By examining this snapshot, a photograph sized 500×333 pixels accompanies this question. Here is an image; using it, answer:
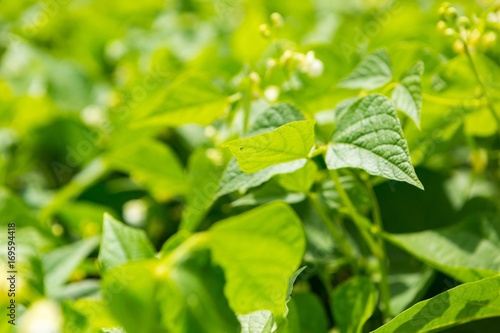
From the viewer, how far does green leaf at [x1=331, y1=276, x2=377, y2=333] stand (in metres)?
0.76

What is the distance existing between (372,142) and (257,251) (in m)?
0.22

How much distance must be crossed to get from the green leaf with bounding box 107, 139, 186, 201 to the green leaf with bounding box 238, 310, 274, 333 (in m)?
0.52

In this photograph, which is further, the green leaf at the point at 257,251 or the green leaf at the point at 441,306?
the green leaf at the point at 441,306

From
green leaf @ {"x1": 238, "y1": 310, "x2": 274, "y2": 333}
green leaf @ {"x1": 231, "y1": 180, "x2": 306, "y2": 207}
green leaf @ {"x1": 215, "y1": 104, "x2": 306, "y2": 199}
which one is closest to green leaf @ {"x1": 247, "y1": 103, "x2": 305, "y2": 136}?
green leaf @ {"x1": 215, "y1": 104, "x2": 306, "y2": 199}

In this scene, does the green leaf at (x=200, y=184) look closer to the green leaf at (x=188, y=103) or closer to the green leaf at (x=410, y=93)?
the green leaf at (x=188, y=103)

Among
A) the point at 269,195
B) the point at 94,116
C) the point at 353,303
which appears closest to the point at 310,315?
the point at 353,303

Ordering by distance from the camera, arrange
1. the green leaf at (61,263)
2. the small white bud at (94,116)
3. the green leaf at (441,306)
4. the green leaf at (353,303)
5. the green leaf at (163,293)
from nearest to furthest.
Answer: the green leaf at (163,293) < the green leaf at (441,306) < the green leaf at (353,303) < the green leaf at (61,263) < the small white bud at (94,116)

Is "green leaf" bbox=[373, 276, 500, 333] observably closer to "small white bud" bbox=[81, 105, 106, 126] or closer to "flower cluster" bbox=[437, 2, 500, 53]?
"flower cluster" bbox=[437, 2, 500, 53]

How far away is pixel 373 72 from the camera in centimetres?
87

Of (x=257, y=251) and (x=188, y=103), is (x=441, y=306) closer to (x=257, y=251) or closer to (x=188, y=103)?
(x=257, y=251)

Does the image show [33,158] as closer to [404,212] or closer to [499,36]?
[404,212]

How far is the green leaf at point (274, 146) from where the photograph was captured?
0.66 meters

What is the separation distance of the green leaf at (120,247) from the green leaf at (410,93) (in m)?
0.36

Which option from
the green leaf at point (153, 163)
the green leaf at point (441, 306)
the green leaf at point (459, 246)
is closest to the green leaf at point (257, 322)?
the green leaf at point (441, 306)
